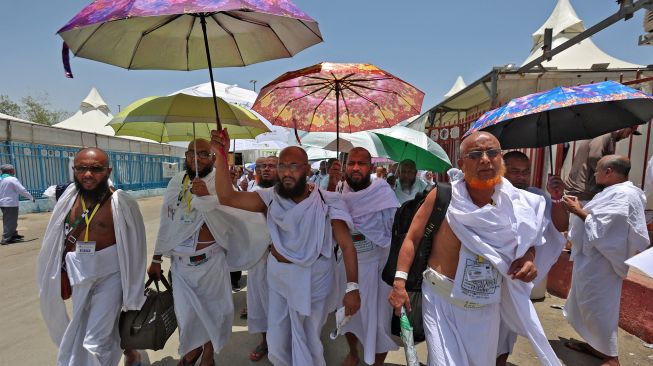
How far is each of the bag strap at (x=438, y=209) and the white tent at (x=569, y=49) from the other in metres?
9.38

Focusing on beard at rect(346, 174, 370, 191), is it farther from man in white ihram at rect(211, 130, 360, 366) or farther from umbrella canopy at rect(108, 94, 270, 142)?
umbrella canopy at rect(108, 94, 270, 142)

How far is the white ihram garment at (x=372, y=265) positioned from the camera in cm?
305

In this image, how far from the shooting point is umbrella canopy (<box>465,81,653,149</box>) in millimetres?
2523

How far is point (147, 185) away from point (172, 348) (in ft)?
61.7

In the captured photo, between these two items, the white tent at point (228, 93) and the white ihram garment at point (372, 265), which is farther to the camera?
the white tent at point (228, 93)

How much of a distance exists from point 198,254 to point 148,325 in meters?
0.62

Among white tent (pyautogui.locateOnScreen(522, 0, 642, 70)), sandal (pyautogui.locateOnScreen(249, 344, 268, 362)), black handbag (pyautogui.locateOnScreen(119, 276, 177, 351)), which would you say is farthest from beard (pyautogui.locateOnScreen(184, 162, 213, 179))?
white tent (pyautogui.locateOnScreen(522, 0, 642, 70))

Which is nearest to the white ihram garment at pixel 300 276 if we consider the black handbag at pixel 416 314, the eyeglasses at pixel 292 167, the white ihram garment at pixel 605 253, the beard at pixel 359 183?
the eyeglasses at pixel 292 167

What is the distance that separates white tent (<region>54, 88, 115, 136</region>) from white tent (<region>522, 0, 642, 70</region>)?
86.8ft

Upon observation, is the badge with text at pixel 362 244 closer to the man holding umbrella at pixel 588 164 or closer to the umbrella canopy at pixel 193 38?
the umbrella canopy at pixel 193 38

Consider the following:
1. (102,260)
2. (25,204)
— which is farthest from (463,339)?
(25,204)

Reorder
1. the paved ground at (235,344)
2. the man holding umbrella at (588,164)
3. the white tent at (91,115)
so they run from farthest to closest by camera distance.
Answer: the white tent at (91,115), the man holding umbrella at (588,164), the paved ground at (235,344)

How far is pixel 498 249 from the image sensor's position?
6.84ft

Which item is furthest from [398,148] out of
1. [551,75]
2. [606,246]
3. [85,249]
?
[551,75]
